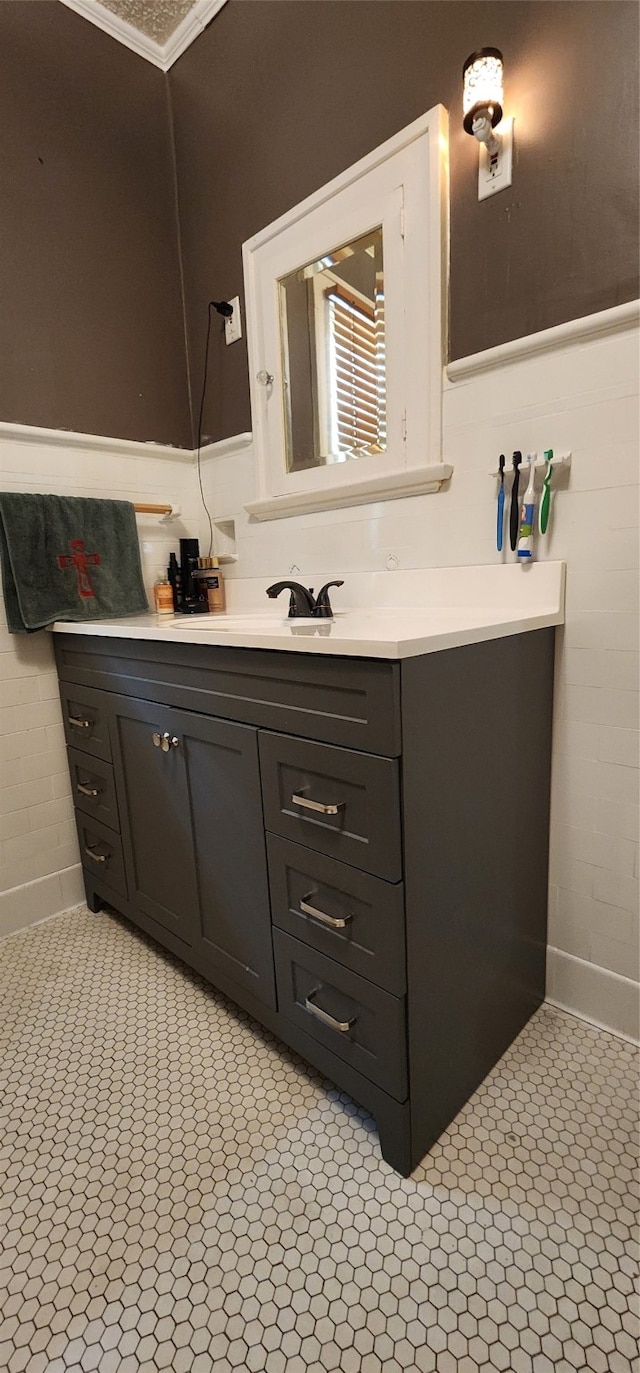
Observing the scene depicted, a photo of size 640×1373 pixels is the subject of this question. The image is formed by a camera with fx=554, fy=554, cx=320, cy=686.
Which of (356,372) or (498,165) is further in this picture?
(356,372)

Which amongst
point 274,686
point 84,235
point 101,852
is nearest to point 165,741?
point 274,686

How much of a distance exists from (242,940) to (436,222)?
1.58m

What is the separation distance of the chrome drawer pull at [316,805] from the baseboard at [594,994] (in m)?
0.79

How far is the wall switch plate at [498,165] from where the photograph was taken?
42.3 inches

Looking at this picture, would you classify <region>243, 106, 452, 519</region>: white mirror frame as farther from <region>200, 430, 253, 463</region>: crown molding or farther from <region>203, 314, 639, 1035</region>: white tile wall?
<region>200, 430, 253, 463</region>: crown molding

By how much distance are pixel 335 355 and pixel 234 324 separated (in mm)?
491

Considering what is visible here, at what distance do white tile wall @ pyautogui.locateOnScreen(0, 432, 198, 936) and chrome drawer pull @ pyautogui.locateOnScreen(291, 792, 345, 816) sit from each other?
1105 millimetres

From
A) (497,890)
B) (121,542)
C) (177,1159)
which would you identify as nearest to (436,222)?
(121,542)

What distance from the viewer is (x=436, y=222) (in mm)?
1186

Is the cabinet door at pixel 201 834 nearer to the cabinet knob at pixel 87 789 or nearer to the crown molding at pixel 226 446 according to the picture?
the cabinet knob at pixel 87 789

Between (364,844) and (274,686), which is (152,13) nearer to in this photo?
Result: (274,686)

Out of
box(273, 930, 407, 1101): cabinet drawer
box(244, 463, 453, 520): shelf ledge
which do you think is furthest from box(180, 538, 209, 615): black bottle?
box(273, 930, 407, 1101): cabinet drawer

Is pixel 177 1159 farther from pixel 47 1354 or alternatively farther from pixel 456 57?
pixel 456 57

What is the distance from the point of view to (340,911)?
0.91m
